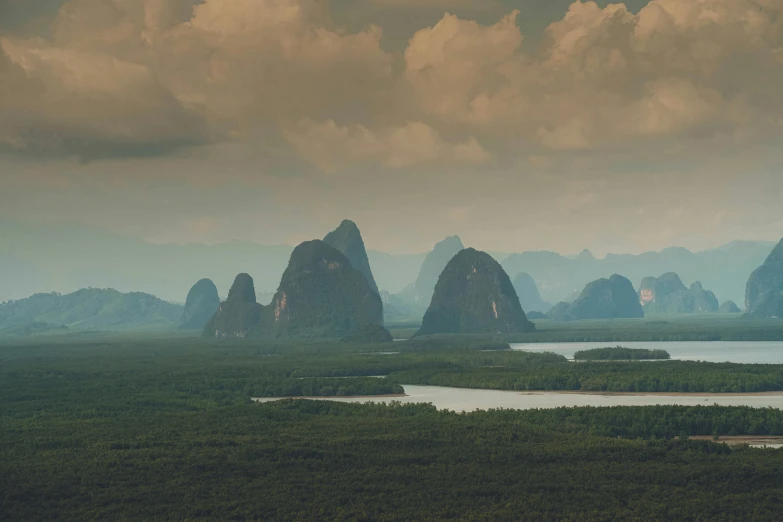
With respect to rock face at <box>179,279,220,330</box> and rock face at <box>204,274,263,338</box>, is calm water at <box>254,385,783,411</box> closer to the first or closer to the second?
rock face at <box>204,274,263,338</box>

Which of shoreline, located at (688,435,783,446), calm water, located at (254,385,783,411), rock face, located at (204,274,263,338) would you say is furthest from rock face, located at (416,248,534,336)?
shoreline, located at (688,435,783,446)

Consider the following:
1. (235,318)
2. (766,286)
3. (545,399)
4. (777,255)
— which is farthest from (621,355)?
(777,255)

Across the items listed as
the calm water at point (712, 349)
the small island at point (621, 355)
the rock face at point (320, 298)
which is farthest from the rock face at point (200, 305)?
the small island at point (621, 355)

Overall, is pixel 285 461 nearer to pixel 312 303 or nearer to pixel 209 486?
pixel 209 486

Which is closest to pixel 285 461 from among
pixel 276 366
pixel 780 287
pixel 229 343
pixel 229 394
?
pixel 229 394

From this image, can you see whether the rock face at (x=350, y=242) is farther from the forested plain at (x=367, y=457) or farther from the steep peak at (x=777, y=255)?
the forested plain at (x=367, y=457)

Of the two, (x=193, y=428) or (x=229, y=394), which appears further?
(x=229, y=394)

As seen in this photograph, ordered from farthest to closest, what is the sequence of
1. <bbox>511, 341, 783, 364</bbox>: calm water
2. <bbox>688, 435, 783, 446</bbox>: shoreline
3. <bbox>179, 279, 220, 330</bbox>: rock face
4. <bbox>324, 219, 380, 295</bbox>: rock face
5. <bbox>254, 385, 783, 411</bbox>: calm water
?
1. <bbox>179, 279, 220, 330</bbox>: rock face
2. <bbox>324, 219, 380, 295</bbox>: rock face
3. <bbox>511, 341, 783, 364</bbox>: calm water
4. <bbox>254, 385, 783, 411</bbox>: calm water
5. <bbox>688, 435, 783, 446</bbox>: shoreline
